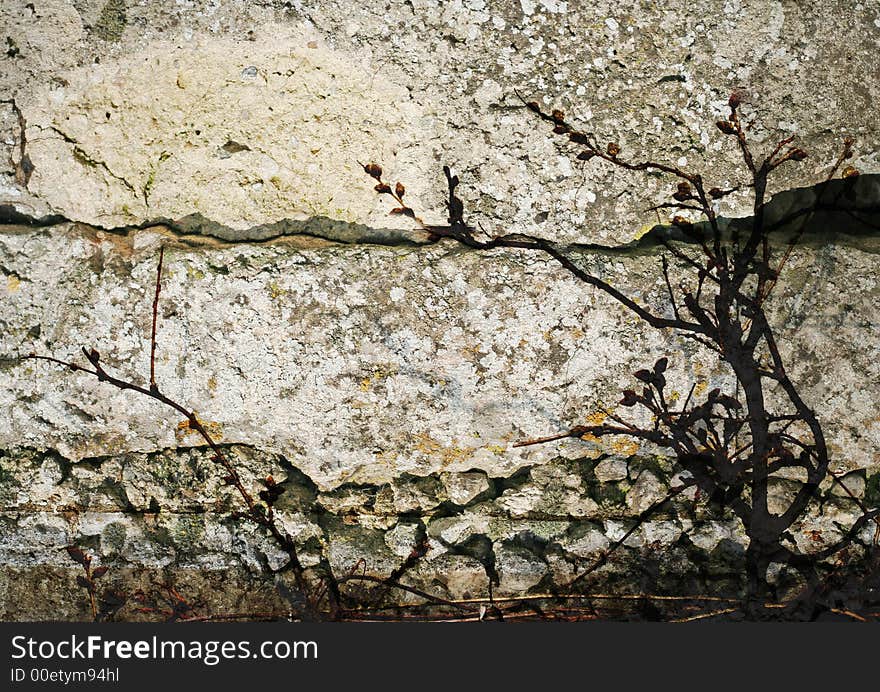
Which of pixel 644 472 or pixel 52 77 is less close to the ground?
pixel 52 77

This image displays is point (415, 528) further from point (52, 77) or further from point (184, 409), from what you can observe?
point (52, 77)

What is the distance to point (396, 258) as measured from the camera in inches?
63.1

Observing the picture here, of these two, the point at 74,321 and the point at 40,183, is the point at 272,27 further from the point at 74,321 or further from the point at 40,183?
the point at 74,321

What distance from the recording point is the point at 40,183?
5.33 feet

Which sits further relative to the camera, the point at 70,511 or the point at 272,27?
the point at 70,511

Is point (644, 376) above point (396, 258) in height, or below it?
below

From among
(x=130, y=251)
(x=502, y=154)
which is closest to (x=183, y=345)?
(x=130, y=251)

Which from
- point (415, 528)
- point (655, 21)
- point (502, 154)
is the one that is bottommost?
point (415, 528)

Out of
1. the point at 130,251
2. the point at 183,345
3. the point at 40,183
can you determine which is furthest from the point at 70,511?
the point at 40,183

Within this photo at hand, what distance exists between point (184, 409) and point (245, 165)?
1.93 ft

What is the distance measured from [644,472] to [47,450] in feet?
4.68

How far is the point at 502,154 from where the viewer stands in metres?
1.61

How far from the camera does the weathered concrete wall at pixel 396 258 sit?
5.22 ft

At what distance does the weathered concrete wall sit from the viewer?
1.59 m
